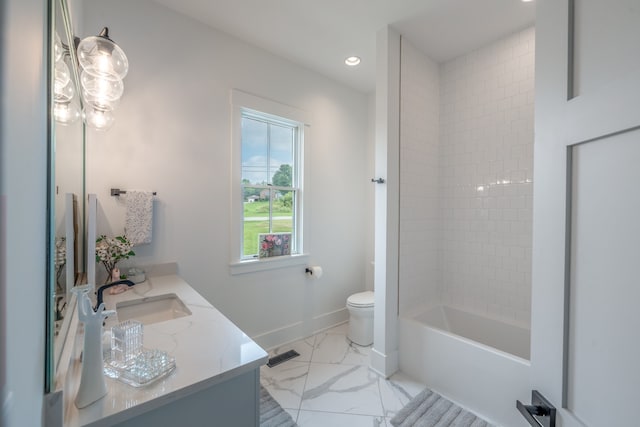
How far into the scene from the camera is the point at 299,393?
6.39 ft

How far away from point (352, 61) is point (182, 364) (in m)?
2.80

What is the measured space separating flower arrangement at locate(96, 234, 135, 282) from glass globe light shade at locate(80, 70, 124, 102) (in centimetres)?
85

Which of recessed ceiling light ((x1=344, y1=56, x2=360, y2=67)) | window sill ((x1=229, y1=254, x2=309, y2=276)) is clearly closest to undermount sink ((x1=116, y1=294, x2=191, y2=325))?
window sill ((x1=229, y1=254, x2=309, y2=276))

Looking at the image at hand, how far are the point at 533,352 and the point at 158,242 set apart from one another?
217cm

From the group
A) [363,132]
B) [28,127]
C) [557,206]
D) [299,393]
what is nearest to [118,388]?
[28,127]

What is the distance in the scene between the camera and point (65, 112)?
0.86 metres

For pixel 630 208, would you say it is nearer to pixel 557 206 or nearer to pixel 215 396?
pixel 557 206

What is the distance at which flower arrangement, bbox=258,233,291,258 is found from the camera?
8.38 feet

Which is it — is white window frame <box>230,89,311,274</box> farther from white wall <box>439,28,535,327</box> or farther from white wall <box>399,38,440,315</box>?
white wall <box>439,28,535,327</box>

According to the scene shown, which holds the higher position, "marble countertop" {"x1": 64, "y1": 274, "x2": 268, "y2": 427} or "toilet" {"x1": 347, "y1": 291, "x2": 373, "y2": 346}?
"marble countertop" {"x1": 64, "y1": 274, "x2": 268, "y2": 427}

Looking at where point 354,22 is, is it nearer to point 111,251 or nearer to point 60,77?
point 60,77

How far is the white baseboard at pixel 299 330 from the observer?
2.53 meters

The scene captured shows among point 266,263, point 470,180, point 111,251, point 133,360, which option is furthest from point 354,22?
point 133,360

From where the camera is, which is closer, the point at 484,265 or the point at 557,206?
the point at 557,206
